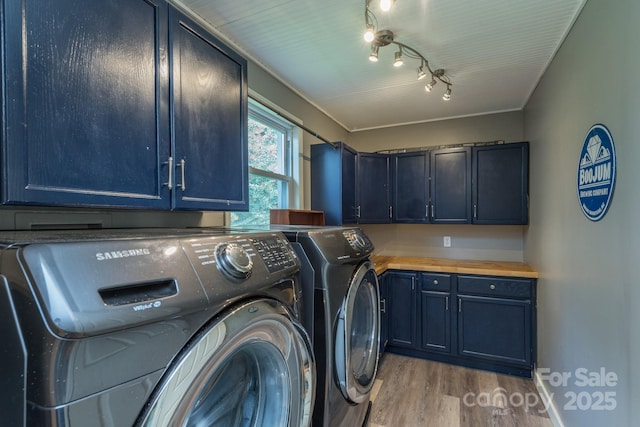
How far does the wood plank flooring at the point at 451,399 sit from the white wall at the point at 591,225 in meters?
0.29

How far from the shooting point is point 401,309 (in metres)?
2.94

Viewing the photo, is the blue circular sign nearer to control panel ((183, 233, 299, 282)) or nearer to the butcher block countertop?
the butcher block countertop

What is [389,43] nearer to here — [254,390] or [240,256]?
[240,256]

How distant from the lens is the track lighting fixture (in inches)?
60.5

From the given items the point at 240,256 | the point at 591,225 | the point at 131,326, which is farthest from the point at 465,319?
the point at 131,326

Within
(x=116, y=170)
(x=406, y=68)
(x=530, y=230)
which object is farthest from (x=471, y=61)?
(x=116, y=170)

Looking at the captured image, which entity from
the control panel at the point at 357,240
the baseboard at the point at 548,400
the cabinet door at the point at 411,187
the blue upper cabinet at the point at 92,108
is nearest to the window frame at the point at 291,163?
the control panel at the point at 357,240

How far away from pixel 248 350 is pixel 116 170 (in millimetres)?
712

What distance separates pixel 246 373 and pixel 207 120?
1.02m

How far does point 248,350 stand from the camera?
85 centimetres

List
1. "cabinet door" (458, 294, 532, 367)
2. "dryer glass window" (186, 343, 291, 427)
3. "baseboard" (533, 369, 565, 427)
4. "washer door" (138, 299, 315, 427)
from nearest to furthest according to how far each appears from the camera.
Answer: "washer door" (138, 299, 315, 427) < "dryer glass window" (186, 343, 291, 427) < "baseboard" (533, 369, 565, 427) < "cabinet door" (458, 294, 532, 367)

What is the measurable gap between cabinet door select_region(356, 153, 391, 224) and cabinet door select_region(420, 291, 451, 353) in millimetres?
889

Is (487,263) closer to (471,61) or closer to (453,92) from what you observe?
(453,92)

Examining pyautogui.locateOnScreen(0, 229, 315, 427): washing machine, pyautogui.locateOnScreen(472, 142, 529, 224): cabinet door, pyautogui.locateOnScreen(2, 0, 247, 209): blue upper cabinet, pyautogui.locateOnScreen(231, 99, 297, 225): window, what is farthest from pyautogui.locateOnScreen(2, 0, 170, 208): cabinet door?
pyautogui.locateOnScreen(472, 142, 529, 224): cabinet door
